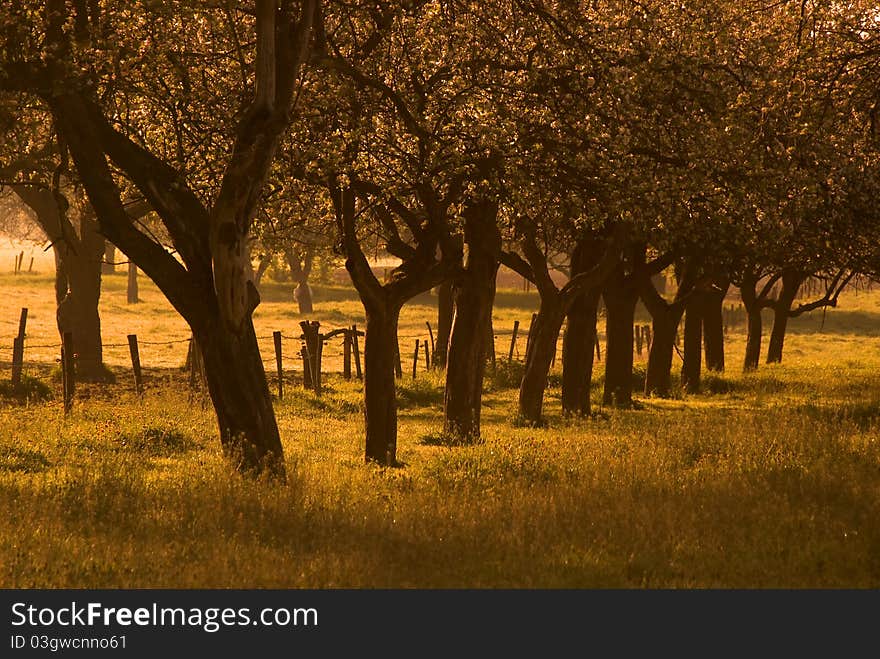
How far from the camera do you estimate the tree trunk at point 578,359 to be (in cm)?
2819

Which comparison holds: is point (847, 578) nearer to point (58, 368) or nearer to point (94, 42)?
point (94, 42)

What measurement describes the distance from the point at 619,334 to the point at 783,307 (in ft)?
52.3

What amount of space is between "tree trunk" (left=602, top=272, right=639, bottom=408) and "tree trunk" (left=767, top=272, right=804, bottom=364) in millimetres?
→ 10459

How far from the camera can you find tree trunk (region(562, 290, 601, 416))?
92.5 ft

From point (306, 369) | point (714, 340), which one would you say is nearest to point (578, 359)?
point (306, 369)

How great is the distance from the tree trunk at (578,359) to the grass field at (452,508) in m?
4.81

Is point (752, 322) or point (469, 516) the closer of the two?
point (469, 516)

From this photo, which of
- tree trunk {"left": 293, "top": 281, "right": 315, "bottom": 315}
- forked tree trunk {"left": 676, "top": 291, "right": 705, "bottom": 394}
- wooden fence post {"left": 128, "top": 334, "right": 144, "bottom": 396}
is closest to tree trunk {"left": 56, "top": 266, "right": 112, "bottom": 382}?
wooden fence post {"left": 128, "top": 334, "right": 144, "bottom": 396}

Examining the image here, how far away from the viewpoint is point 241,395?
14797 mm

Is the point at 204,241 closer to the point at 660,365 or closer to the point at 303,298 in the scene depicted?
the point at 660,365

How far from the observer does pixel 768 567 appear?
10125 millimetres

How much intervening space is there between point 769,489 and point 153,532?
6.84m

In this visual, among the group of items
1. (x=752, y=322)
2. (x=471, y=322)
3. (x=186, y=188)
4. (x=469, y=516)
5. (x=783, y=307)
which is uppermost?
(x=186, y=188)

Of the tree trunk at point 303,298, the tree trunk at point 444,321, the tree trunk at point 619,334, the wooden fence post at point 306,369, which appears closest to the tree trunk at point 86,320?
the wooden fence post at point 306,369
